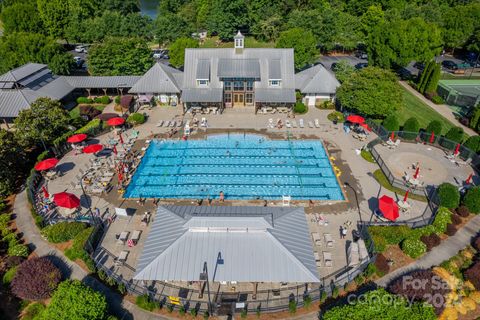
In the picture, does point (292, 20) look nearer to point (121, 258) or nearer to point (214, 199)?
point (214, 199)

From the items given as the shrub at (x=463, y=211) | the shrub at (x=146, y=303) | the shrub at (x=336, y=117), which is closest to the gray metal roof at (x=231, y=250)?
the shrub at (x=146, y=303)

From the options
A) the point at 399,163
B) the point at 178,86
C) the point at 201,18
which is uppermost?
the point at 201,18

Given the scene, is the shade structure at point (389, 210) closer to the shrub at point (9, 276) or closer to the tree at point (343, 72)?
the shrub at point (9, 276)

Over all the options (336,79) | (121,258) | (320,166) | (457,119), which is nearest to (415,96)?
(457,119)

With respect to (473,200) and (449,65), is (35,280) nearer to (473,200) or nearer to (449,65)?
(473,200)

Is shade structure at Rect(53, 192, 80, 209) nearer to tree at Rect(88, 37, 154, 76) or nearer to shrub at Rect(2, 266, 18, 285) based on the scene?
shrub at Rect(2, 266, 18, 285)

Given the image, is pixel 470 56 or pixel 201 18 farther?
pixel 201 18
